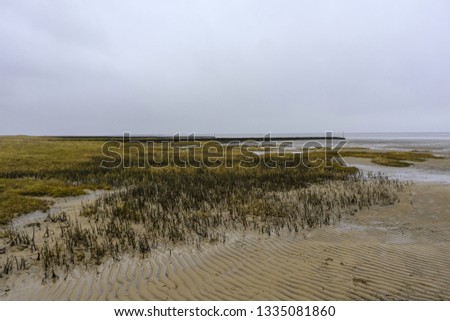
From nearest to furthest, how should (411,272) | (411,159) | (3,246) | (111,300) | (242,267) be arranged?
(111,300)
(411,272)
(242,267)
(3,246)
(411,159)

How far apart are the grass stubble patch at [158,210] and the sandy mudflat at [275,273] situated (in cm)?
58

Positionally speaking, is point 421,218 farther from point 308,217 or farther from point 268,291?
point 268,291

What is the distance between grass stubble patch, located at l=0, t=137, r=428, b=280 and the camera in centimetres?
718

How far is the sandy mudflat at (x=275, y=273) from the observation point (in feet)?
16.8

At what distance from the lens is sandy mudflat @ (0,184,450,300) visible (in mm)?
5129

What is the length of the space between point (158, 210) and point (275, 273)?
5.63 metres

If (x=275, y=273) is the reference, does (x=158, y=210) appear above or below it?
above

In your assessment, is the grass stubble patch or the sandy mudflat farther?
the grass stubble patch

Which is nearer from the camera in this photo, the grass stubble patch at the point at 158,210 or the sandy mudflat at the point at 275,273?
the sandy mudflat at the point at 275,273

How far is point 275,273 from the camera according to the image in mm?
5875

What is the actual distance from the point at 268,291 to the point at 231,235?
3.25m

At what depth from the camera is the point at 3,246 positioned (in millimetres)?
7406

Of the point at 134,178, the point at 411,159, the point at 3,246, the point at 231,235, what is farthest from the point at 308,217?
the point at 411,159

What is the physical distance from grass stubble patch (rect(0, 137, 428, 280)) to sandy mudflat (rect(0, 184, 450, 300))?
1.89ft
